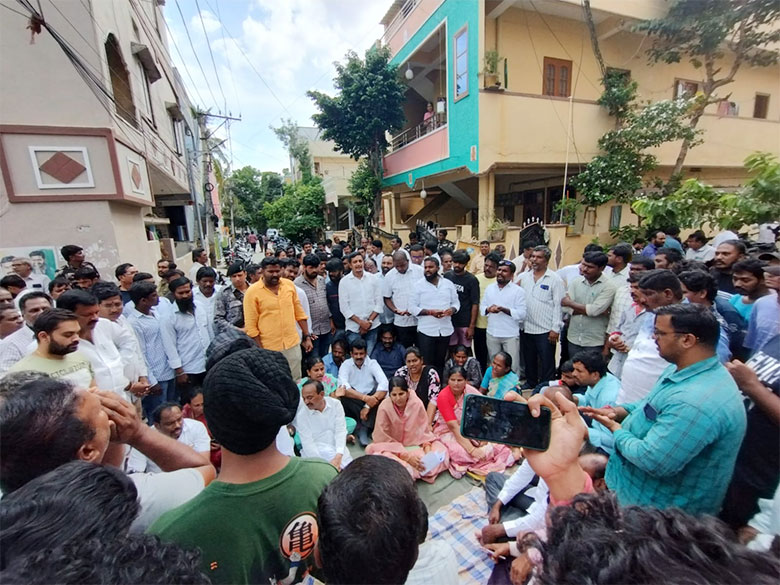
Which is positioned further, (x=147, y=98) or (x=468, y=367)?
(x=147, y=98)

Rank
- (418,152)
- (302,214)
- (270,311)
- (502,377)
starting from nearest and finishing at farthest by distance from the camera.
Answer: (270,311), (502,377), (418,152), (302,214)

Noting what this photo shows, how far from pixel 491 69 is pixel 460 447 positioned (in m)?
8.91

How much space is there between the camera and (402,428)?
Result: 12.2 ft

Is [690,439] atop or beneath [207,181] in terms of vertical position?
beneath

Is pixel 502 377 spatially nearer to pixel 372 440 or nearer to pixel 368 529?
pixel 372 440

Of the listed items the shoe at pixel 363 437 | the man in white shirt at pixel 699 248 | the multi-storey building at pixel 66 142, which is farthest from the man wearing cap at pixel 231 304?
the man in white shirt at pixel 699 248

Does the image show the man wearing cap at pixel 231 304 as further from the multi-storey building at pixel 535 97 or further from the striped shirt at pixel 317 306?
the multi-storey building at pixel 535 97

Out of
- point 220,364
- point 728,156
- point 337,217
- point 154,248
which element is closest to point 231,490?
point 220,364

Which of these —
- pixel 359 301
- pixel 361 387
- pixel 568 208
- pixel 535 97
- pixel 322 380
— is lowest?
pixel 361 387

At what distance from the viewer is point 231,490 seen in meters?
1.02

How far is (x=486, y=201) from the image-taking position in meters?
10.1

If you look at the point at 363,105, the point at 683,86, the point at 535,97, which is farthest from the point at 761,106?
the point at 363,105

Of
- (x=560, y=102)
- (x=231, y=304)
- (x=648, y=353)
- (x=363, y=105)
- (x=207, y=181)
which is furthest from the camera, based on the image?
(x=207, y=181)

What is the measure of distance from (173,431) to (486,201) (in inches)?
368
